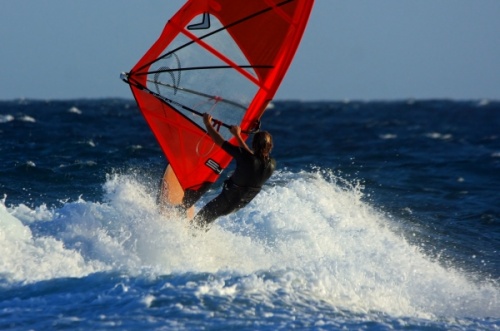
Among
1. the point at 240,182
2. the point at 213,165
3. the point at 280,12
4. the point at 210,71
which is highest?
the point at 280,12

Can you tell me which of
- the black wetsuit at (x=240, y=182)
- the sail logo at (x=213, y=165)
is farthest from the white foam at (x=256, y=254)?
the sail logo at (x=213, y=165)

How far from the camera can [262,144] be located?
707 centimetres

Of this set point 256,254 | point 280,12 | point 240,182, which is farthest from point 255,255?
point 280,12

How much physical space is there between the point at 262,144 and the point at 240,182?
0.42 metres

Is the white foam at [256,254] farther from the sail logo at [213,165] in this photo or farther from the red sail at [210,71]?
the red sail at [210,71]

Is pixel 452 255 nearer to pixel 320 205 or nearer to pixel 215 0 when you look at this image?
pixel 320 205

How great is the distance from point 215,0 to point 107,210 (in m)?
2.41

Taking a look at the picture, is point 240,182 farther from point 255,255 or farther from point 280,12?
point 280,12

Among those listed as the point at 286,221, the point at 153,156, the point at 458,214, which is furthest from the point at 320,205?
the point at 153,156

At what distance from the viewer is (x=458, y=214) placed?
11984 mm

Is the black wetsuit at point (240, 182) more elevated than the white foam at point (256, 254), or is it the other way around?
the black wetsuit at point (240, 182)

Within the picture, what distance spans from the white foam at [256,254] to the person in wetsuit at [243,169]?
1.57 feet

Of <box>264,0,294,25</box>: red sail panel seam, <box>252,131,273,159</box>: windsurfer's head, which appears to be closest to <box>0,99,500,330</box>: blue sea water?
<box>252,131,273,159</box>: windsurfer's head

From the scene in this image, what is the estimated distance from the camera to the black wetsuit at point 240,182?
7.12 metres
